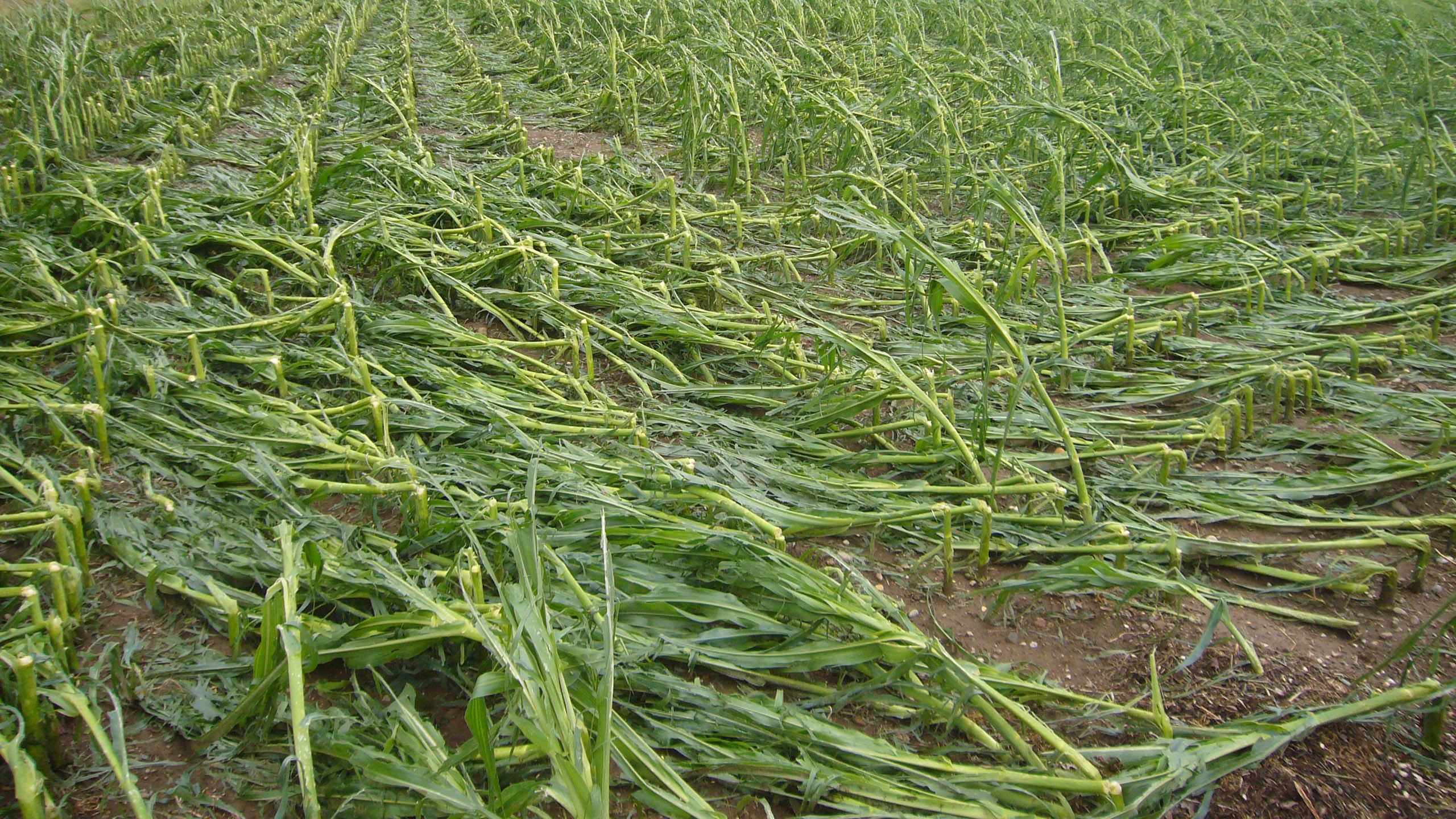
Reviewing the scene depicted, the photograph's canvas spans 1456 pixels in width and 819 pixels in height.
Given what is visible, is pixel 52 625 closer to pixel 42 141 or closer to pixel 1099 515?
pixel 1099 515

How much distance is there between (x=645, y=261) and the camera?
338 centimetres

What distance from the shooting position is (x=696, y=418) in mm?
2400

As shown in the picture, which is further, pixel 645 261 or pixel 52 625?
pixel 645 261

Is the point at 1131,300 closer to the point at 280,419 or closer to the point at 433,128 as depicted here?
the point at 280,419

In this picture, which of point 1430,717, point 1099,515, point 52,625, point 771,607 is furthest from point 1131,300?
point 52,625

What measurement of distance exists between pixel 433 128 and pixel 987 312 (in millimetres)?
3834

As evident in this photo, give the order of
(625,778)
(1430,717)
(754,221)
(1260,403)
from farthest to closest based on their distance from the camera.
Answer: (754,221) → (1260,403) → (1430,717) → (625,778)

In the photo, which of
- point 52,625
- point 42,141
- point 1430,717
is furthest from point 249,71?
point 1430,717

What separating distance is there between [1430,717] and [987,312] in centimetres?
100

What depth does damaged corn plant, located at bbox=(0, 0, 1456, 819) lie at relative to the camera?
1.47 meters

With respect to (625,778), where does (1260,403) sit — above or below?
below

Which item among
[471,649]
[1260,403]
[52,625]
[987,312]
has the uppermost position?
[987,312]

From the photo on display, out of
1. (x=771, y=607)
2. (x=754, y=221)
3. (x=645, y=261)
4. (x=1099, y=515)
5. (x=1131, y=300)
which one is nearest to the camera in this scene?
(x=771, y=607)

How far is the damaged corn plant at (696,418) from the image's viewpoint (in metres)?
1.47
